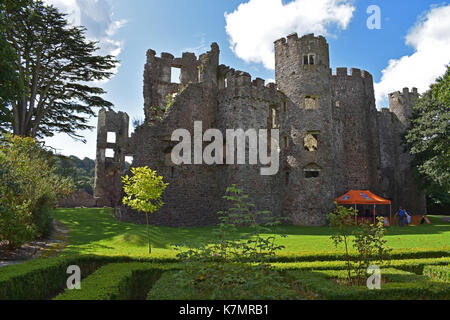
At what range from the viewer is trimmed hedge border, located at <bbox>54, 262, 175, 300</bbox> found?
18.3ft

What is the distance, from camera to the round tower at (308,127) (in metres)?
23.0

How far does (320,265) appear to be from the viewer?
8453mm

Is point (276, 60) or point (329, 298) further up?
point (276, 60)

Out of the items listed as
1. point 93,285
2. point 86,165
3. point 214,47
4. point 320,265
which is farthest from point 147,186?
point 86,165

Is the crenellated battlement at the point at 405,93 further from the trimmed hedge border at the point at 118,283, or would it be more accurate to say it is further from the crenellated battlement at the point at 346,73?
the trimmed hedge border at the point at 118,283

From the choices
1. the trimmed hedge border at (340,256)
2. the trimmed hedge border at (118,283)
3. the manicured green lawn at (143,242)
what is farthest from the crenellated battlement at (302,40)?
the trimmed hedge border at (118,283)

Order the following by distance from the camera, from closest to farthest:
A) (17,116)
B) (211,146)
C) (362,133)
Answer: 1. (17,116)
2. (211,146)
3. (362,133)

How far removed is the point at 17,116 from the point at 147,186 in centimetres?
1447

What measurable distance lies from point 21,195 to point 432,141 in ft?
95.5
